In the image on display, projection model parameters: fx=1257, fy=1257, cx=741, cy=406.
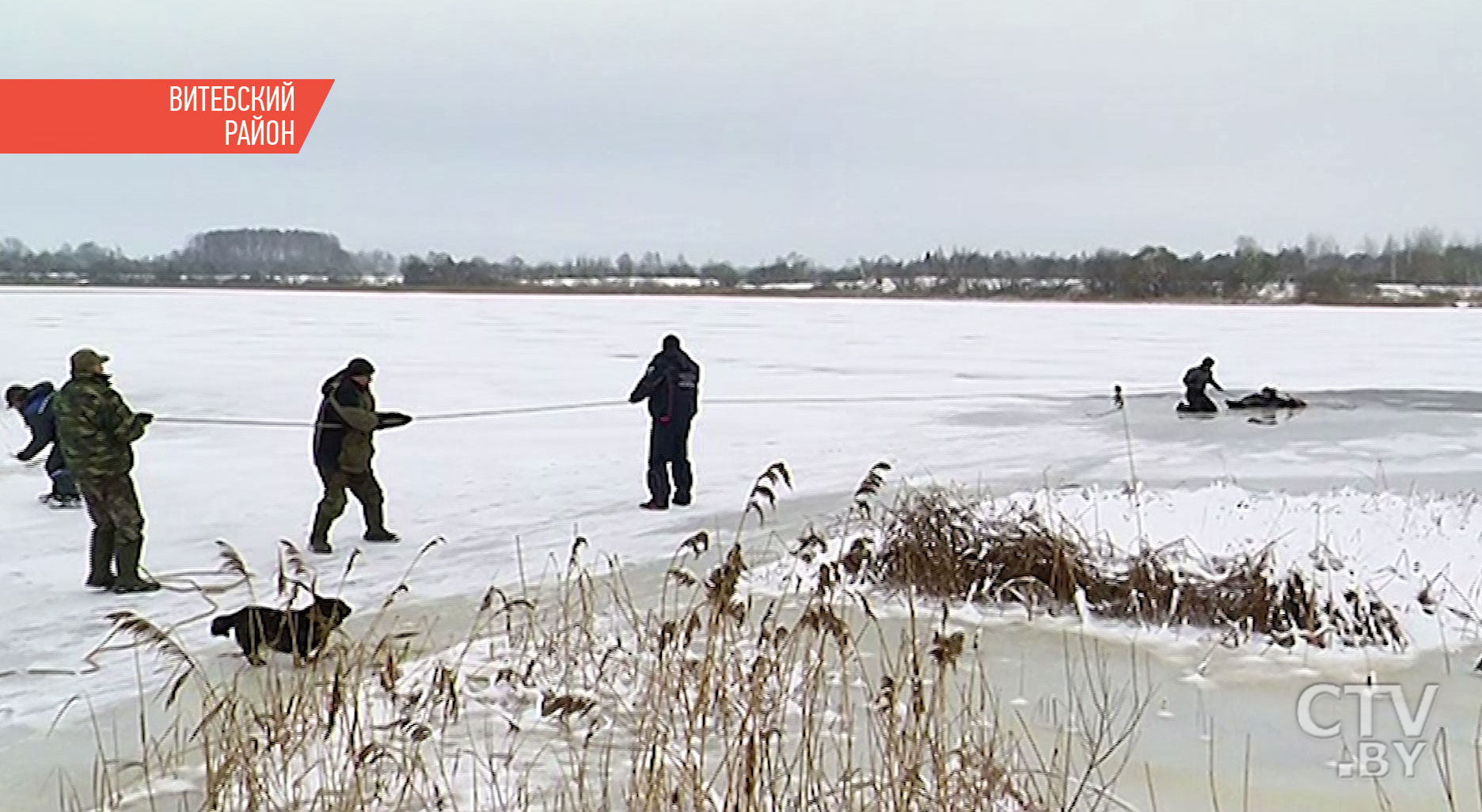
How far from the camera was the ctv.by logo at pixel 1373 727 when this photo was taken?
13.4ft

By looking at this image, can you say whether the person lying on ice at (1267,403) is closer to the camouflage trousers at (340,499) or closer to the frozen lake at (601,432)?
the frozen lake at (601,432)

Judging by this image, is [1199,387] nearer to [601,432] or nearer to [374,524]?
[601,432]

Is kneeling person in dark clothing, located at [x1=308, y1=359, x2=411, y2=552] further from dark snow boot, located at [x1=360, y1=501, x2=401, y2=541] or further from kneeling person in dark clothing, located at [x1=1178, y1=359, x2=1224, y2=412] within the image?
kneeling person in dark clothing, located at [x1=1178, y1=359, x2=1224, y2=412]

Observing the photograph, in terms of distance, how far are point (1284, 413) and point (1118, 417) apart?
2.10 m

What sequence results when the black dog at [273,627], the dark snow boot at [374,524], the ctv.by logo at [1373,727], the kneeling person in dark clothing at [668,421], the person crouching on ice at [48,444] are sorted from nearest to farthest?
the ctv.by logo at [1373,727]
the black dog at [273,627]
the dark snow boot at [374,524]
the person crouching on ice at [48,444]
the kneeling person in dark clothing at [668,421]

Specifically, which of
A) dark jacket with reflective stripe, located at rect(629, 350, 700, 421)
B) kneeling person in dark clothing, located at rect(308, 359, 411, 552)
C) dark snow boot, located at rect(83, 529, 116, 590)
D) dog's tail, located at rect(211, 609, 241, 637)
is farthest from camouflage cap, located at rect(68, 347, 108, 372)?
dark jacket with reflective stripe, located at rect(629, 350, 700, 421)

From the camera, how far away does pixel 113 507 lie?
6.05 metres

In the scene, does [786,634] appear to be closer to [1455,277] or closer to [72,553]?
[72,553]

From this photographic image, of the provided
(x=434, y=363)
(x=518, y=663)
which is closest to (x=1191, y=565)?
(x=518, y=663)

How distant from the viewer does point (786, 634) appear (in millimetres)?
3764

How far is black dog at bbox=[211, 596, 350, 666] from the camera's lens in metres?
4.76

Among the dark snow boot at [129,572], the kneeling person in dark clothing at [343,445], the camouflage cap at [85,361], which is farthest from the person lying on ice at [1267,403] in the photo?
the camouflage cap at [85,361]

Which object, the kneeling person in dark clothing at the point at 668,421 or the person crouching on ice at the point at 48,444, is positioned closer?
the person crouching on ice at the point at 48,444

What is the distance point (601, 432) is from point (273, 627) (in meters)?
7.72
